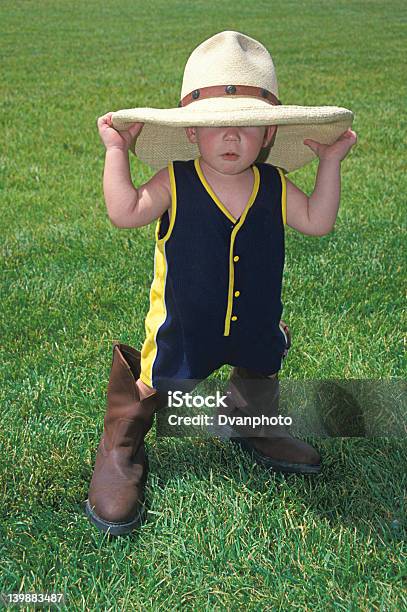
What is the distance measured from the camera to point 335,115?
223cm

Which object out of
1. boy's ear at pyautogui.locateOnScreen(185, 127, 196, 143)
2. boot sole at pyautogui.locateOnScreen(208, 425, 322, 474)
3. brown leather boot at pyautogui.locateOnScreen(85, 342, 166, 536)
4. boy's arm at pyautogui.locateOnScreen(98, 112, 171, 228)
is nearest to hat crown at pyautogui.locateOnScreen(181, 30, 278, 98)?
boy's ear at pyautogui.locateOnScreen(185, 127, 196, 143)

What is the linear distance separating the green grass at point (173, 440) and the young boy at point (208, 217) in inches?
6.5

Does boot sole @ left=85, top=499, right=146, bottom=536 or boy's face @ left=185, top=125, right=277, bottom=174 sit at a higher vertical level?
boy's face @ left=185, top=125, right=277, bottom=174

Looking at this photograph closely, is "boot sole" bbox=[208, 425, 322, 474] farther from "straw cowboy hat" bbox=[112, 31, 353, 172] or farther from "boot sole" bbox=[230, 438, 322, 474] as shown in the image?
"straw cowboy hat" bbox=[112, 31, 353, 172]

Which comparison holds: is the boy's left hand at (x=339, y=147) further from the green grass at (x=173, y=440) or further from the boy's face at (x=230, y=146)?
the green grass at (x=173, y=440)

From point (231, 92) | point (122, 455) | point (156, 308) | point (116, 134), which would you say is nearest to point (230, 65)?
point (231, 92)

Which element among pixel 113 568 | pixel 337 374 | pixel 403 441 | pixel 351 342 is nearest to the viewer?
pixel 113 568

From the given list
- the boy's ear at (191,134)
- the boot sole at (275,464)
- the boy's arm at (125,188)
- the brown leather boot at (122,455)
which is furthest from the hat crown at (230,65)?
the boot sole at (275,464)

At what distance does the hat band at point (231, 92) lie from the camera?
7.48ft

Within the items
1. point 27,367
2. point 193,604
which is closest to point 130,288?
point 27,367

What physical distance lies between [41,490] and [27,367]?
2.72ft

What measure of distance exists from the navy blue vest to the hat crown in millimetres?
244

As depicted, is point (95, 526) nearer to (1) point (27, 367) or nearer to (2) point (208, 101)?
(1) point (27, 367)

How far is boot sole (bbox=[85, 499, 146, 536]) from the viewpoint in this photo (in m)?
2.46
